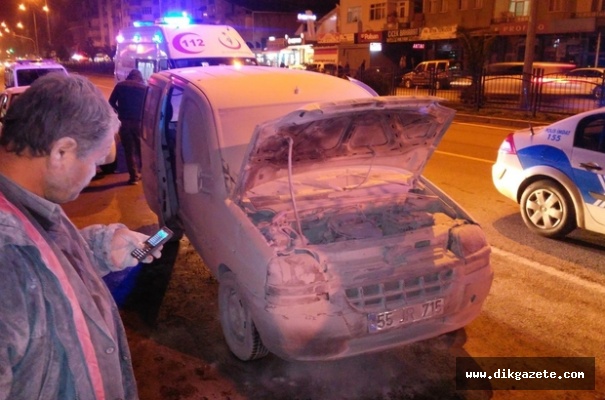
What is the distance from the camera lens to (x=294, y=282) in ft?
10.8

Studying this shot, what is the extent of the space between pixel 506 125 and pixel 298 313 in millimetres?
15047

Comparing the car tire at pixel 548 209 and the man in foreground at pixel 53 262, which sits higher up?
the man in foreground at pixel 53 262

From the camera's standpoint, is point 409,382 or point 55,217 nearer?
point 55,217

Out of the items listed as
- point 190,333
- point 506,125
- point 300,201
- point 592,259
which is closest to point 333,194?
point 300,201

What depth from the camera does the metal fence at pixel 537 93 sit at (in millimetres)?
18109

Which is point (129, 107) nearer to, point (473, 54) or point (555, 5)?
point (473, 54)

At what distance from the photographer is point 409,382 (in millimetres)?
3750

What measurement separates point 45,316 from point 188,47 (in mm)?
12854

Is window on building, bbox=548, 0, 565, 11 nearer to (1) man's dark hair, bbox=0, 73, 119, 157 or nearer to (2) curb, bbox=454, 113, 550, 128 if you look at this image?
(2) curb, bbox=454, 113, 550, 128

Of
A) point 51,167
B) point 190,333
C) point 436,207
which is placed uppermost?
point 51,167

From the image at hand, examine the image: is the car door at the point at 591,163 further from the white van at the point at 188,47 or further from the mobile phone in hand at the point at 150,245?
the white van at the point at 188,47

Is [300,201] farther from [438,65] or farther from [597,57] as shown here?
[597,57]

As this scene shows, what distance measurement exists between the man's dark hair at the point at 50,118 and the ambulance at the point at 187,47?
1212 cm

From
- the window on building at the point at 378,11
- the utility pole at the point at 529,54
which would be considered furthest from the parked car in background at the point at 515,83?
the window on building at the point at 378,11
